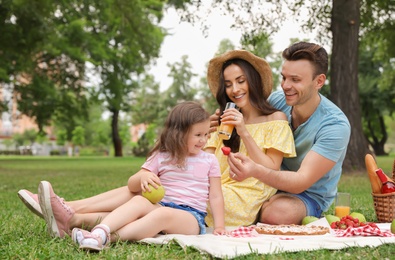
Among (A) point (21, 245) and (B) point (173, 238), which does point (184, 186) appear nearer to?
(B) point (173, 238)

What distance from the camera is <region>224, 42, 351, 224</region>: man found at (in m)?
4.80

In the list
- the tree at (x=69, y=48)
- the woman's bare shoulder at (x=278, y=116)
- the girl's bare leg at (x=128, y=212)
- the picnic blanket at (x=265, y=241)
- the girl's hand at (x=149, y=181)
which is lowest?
the picnic blanket at (x=265, y=241)

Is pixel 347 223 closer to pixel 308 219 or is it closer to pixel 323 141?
pixel 308 219

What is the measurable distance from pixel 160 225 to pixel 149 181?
1.04ft

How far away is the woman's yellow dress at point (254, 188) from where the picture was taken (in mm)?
4895

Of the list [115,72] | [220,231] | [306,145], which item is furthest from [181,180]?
[115,72]

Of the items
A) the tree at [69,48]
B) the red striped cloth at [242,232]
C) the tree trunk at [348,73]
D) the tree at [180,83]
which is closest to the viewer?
the red striped cloth at [242,232]

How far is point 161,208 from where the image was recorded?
Result: 13.6ft

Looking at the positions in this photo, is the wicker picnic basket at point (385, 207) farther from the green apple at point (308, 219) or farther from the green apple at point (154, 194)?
the green apple at point (154, 194)

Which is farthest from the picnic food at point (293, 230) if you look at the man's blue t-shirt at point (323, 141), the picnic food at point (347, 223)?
the man's blue t-shirt at point (323, 141)

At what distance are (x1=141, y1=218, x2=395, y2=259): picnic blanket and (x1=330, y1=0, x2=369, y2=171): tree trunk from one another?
10.0 meters

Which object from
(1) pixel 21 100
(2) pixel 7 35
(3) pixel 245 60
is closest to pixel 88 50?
(1) pixel 21 100

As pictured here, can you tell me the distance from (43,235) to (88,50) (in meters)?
26.2

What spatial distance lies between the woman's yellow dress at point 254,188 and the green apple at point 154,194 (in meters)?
0.81
